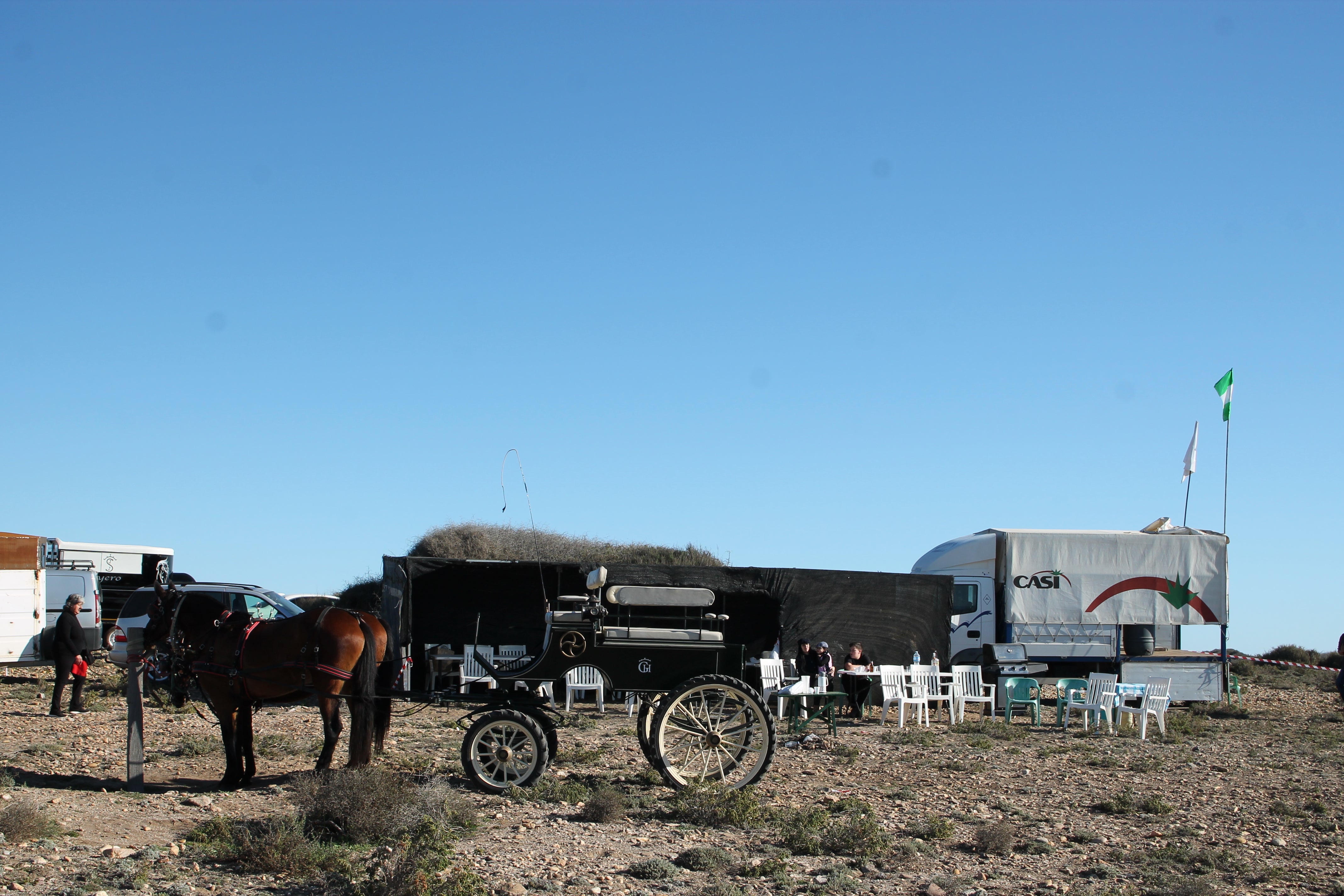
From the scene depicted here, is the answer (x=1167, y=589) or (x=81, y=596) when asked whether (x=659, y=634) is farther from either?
(x=81, y=596)

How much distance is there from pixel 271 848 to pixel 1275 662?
77.7 feet

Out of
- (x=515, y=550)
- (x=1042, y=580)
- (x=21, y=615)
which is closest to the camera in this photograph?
(x=21, y=615)

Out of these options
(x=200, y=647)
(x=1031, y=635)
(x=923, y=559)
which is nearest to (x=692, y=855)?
(x=200, y=647)

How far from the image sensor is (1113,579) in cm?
1961

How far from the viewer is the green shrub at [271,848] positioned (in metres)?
6.40

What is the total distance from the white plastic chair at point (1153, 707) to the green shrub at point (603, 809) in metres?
8.40

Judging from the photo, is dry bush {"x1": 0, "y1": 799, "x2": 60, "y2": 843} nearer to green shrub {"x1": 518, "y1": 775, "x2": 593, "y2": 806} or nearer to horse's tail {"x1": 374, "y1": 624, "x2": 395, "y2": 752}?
horse's tail {"x1": 374, "y1": 624, "x2": 395, "y2": 752}

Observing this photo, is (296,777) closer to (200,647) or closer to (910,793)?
(200,647)

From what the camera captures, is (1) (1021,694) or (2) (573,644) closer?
(2) (573,644)

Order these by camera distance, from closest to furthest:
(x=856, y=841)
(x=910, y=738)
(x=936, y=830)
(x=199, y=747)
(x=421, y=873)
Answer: (x=421, y=873)
(x=856, y=841)
(x=936, y=830)
(x=199, y=747)
(x=910, y=738)

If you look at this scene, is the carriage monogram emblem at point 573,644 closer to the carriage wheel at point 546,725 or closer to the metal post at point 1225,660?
the carriage wheel at point 546,725

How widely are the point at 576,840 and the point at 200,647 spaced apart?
3.96 metres

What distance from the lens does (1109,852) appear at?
24.0ft

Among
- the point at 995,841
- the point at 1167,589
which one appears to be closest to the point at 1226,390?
the point at 1167,589
